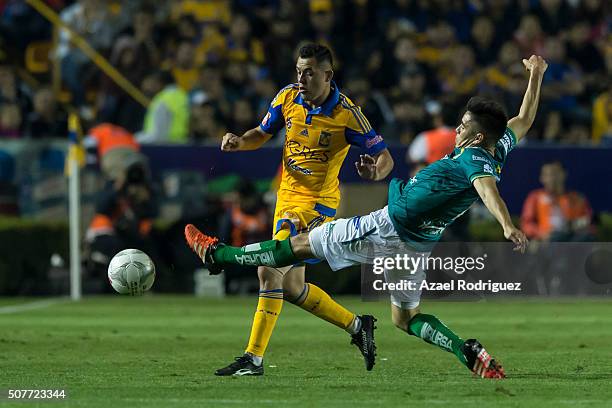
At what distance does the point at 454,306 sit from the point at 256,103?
473cm

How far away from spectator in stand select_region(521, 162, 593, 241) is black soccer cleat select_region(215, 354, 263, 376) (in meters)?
9.43

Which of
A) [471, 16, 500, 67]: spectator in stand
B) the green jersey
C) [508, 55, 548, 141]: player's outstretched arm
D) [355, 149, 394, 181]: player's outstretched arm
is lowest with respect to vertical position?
the green jersey

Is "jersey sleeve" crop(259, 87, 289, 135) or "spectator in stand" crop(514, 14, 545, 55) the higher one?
"spectator in stand" crop(514, 14, 545, 55)

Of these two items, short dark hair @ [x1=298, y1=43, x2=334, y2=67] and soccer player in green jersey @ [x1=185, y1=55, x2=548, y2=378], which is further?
short dark hair @ [x1=298, y1=43, x2=334, y2=67]

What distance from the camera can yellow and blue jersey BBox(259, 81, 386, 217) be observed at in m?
10.7

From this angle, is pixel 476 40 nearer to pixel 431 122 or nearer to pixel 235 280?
pixel 431 122

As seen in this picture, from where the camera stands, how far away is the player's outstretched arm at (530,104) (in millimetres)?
10320

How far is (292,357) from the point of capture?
1163 centimetres

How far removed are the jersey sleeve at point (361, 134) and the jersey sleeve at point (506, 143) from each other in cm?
110

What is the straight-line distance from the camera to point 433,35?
22891mm

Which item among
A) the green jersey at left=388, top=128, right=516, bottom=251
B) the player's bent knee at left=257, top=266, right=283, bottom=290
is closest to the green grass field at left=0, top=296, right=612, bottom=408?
the player's bent knee at left=257, top=266, right=283, bottom=290

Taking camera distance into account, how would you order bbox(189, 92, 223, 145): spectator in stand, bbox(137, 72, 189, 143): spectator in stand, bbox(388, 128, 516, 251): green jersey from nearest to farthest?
bbox(388, 128, 516, 251): green jersey
bbox(189, 92, 223, 145): spectator in stand
bbox(137, 72, 189, 143): spectator in stand

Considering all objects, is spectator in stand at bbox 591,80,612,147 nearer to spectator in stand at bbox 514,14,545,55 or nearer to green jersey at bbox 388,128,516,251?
spectator in stand at bbox 514,14,545,55
